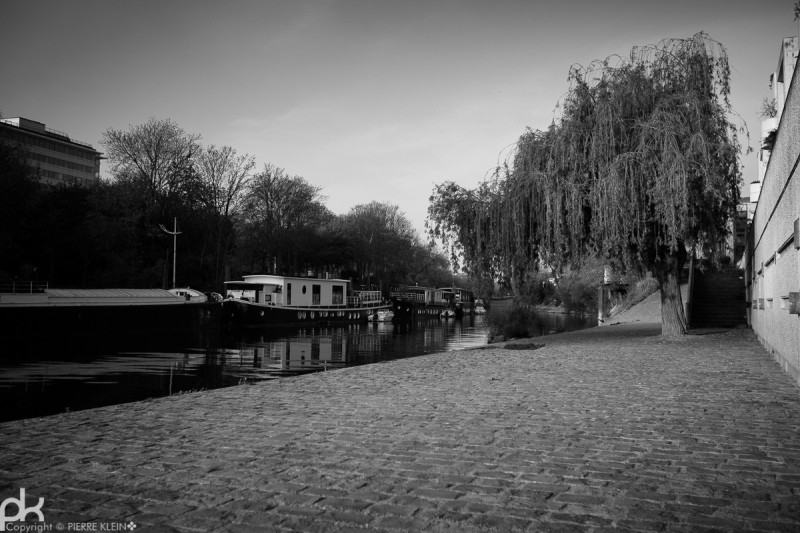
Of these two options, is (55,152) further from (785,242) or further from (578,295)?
(785,242)

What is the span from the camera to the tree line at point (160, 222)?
38.6m

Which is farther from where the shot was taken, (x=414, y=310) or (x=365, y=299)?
(x=414, y=310)

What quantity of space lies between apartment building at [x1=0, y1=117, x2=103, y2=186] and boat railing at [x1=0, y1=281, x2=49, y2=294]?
50172 millimetres

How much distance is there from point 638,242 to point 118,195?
125 ft

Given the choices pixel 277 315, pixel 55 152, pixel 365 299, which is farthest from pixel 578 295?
pixel 55 152

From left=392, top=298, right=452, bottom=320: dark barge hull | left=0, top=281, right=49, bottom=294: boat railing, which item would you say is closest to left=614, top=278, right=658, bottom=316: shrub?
left=392, top=298, right=452, bottom=320: dark barge hull

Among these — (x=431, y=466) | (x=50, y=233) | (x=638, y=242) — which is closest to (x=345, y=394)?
(x=431, y=466)

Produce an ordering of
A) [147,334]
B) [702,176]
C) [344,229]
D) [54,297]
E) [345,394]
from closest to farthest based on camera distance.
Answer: [345,394] → [702,176] → [54,297] → [147,334] → [344,229]

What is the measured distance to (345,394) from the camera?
8.10m

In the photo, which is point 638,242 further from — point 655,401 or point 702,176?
point 655,401

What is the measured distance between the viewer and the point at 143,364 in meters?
18.8

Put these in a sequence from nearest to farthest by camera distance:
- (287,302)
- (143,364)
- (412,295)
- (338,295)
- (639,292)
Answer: (143,364) → (639,292) → (287,302) → (338,295) → (412,295)

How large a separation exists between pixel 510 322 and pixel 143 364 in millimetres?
15100

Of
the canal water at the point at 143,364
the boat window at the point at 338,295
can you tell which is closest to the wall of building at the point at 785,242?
the canal water at the point at 143,364
